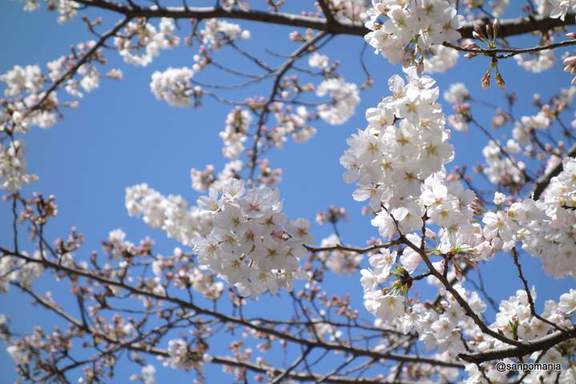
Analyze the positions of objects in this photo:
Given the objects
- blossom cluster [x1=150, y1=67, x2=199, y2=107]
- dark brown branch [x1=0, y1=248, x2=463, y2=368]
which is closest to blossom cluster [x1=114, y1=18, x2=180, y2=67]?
blossom cluster [x1=150, y1=67, x2=199, y2=107]

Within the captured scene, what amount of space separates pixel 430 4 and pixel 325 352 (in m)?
3.21

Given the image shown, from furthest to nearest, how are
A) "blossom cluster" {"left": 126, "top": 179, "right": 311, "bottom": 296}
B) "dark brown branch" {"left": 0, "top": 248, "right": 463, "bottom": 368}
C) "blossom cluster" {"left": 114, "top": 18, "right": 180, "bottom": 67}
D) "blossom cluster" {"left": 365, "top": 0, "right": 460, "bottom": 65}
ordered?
"blossom cluster" {"left": 114, "top": 18, "right": 180, "bottom": 67} → "dark brown branch" {"left": 0, "top": 248, "right": 463, "bottom": 368} → "blossom cluster" {"left": 365, "top": 0, "right": 460, "bottom": 65} → "blossom cluster" {"left": 126, "top": 179, "right": 311, "bottom": 296}

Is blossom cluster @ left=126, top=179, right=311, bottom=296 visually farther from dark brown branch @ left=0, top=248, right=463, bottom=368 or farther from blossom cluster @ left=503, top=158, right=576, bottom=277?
dark brown branch @ left=0, top=248, right=463, bottom=368

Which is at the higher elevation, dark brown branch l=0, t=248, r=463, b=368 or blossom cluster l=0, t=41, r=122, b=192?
blossom cluster l=0, t=41, r=122, b=192

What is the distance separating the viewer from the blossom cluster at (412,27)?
1.89 m

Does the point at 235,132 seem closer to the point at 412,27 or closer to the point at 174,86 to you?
the point at 174,86

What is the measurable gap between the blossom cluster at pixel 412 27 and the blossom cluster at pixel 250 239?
88 centimetres

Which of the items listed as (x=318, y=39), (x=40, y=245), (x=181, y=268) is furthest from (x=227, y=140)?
(x=40, y=245)

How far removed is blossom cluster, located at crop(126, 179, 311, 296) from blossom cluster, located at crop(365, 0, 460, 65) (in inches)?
34.8

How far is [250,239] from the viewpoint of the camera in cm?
177

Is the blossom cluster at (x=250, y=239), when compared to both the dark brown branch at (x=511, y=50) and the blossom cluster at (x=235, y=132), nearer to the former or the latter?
the dark brown branch at (x=511, y=50)

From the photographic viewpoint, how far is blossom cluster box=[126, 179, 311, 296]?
1.75m

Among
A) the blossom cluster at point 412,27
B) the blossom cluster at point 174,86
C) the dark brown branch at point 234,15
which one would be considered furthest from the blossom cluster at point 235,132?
the blossom cluster at point 412,27

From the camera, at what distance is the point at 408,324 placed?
2355 mm
